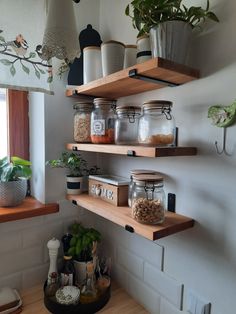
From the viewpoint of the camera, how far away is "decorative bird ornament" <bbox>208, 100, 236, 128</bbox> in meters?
0.71

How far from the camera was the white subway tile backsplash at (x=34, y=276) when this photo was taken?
1.16 metres

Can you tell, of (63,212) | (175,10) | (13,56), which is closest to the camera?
(175,10)

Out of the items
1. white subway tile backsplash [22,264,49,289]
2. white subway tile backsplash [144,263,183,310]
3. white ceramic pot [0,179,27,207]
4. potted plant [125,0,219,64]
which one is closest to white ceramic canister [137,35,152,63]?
potted plant [125,0,219,64]

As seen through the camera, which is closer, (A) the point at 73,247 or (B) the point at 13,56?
(B) the point at 13,56

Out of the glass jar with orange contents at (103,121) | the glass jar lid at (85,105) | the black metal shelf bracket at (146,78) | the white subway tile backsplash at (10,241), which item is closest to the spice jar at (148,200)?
the glass jar with orange contents at (103,121)

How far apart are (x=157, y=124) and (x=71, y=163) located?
1.61 ft

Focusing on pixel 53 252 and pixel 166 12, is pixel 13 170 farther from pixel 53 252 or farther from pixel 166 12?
pixel 166 12

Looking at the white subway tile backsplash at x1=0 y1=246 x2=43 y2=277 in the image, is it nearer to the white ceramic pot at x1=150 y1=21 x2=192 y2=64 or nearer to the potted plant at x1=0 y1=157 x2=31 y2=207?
the potted plant at x1=0 y1=157 x2=31 y2=207

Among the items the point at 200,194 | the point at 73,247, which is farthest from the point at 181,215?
the point at 73,247

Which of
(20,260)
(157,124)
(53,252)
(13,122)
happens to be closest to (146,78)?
(157,124)

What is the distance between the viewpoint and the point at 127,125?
957 millimetres

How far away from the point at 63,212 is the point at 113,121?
0.56 m

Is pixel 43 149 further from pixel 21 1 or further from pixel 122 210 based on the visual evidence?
pixel 21 1

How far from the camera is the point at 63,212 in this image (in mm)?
1244
